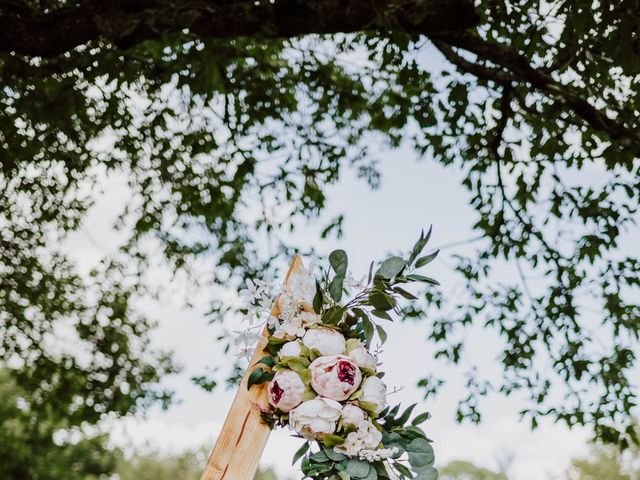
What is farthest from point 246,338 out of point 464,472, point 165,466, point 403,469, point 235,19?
point 464,472

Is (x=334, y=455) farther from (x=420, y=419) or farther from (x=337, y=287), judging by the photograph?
A: (x=337, y=287)

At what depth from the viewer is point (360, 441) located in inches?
93.9

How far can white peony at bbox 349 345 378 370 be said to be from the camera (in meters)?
2.53

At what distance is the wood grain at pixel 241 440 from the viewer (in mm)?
2275

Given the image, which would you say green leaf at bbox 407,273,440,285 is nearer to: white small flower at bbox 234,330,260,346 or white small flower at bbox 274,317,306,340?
white small flower at bbox 274,317,306,340

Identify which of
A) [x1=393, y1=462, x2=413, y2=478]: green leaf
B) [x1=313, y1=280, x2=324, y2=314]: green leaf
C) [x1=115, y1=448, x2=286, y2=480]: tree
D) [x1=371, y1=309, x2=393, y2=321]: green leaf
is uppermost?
[x1=115, y1=448, x2=286, y2=480]: tree

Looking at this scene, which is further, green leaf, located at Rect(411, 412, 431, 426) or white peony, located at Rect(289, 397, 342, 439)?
green leaf, located at Rect(411, 412, 431, 426)

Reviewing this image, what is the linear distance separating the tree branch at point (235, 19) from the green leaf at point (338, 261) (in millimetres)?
1974

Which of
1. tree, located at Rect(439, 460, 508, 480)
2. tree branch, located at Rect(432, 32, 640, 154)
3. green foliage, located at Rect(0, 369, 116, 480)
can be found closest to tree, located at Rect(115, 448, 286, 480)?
green foliage, located at Rect(0, 369, 116, 480)

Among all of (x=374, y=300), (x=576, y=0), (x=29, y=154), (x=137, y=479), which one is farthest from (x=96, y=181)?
(x=137, y=479)

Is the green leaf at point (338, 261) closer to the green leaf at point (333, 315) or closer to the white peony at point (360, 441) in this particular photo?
the green leaf at point (333, 315)

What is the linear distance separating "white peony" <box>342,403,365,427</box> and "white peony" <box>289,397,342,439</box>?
27 mm

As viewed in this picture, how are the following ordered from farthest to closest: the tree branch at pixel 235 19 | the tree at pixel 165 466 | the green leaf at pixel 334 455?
the tree at pixel 165 466, the tree branch at pixel 235 19, the green leaf at pixel 334 455

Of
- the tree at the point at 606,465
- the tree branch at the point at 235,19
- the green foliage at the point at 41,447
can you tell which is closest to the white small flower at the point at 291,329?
the tree branch at the point at 235,19
